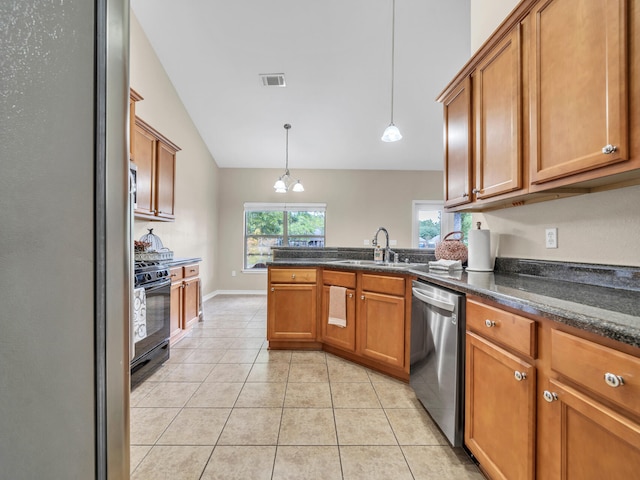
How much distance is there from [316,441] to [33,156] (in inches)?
69.0

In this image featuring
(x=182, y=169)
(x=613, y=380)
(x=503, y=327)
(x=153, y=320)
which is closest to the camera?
(x=613, y=380)

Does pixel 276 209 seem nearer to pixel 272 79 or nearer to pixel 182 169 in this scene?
Result: pixel 182 169

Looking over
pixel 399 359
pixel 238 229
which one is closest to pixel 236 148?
pixel 238 229

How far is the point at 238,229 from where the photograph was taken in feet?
20.8

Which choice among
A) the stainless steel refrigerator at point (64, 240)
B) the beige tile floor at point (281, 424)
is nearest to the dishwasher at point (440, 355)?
the beige tile floor at point (281, 424)

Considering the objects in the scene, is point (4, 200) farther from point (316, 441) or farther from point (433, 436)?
point (433, 436)

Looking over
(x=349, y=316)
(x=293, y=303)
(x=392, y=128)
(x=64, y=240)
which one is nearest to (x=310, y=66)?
(x=392, y=128)

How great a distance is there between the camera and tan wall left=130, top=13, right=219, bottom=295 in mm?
3492

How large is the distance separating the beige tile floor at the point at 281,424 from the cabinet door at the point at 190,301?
65 centimetres

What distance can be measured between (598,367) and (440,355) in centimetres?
91

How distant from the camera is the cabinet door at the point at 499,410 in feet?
3.36

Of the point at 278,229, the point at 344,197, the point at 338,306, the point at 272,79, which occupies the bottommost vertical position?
the point at 338,306

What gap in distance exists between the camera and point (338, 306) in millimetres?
2666

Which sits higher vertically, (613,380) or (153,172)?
(153,172)
